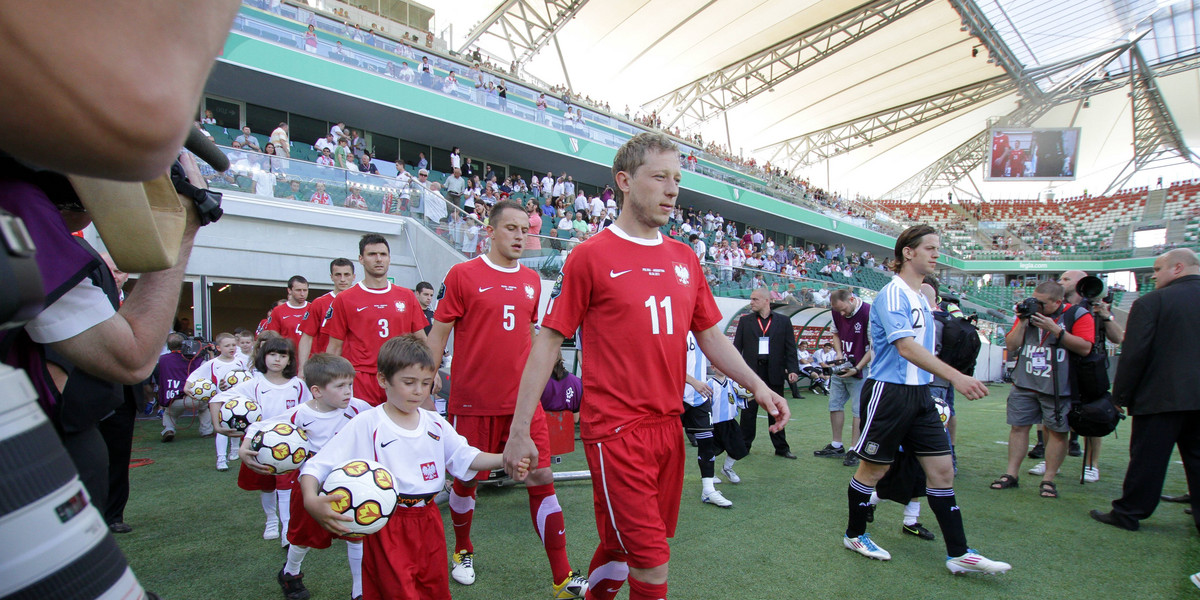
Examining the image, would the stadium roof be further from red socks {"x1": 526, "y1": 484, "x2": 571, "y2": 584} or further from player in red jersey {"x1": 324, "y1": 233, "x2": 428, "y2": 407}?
red socks {"x1": 526, "y1": 484, "x2": 571, "y2": 584}

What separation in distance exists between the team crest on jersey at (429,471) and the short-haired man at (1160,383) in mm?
5397

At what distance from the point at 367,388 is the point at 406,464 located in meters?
2.34

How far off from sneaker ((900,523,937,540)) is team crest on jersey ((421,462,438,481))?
3.86 meters

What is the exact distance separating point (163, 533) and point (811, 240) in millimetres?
37449

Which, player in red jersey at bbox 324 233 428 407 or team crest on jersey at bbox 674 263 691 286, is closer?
team crest on jersey at bbox 674 263 691 286

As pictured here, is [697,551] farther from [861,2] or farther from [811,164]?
[811,164]

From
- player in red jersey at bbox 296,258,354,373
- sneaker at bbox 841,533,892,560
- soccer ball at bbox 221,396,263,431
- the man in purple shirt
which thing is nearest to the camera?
sneaker at bbox 841,533,892,560

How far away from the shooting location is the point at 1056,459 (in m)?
5.84

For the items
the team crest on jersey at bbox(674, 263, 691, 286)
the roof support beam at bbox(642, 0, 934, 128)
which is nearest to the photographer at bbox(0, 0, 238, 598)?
the team crest on jersey at bbox(674, 263, 691, 286)

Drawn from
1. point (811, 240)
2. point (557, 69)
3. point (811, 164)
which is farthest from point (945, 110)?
point (557, 69)

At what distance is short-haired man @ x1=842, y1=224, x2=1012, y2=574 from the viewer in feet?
12.3

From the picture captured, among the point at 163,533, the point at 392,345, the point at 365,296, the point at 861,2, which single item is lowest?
the point at 163,533

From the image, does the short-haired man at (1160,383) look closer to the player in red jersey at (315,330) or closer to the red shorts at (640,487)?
the red shorts at (640,487)

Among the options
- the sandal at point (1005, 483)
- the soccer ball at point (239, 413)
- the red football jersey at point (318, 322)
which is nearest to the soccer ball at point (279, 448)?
the soccer ball at point (239, 413)
